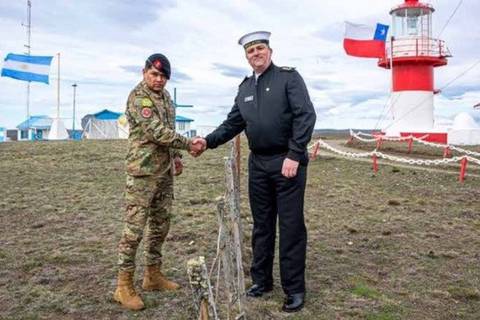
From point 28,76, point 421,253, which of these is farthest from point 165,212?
point 28,76

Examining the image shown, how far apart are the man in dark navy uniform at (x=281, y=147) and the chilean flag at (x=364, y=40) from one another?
2274cm

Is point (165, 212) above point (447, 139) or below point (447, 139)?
below

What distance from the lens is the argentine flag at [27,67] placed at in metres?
31.4

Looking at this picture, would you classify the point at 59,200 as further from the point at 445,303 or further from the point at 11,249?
the point at 445,303

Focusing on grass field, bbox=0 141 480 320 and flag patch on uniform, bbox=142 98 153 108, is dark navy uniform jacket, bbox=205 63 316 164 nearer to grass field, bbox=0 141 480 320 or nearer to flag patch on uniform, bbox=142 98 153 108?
flag patch on uniform, bbox=142 98 153 108

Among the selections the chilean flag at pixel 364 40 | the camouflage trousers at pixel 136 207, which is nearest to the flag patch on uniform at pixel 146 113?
the camouflage trousers at pixel 136 207

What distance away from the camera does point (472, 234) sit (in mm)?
7844

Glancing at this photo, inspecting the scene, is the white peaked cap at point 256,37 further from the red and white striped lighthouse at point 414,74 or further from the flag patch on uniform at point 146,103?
the red and white striped lighthouse at point 414,74

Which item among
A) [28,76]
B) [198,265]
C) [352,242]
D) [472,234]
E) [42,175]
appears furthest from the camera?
[28,76]

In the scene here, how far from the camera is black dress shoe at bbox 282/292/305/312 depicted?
15.9 ft

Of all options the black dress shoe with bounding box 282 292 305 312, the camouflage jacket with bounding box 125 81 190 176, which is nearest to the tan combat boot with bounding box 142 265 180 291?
the camouflage jacket with bounding box 125 81 190 176

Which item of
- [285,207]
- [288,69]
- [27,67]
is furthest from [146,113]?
[27,67]

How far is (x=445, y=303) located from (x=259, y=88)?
281 cm

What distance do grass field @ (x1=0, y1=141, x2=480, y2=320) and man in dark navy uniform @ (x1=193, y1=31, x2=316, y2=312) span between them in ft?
1.51
